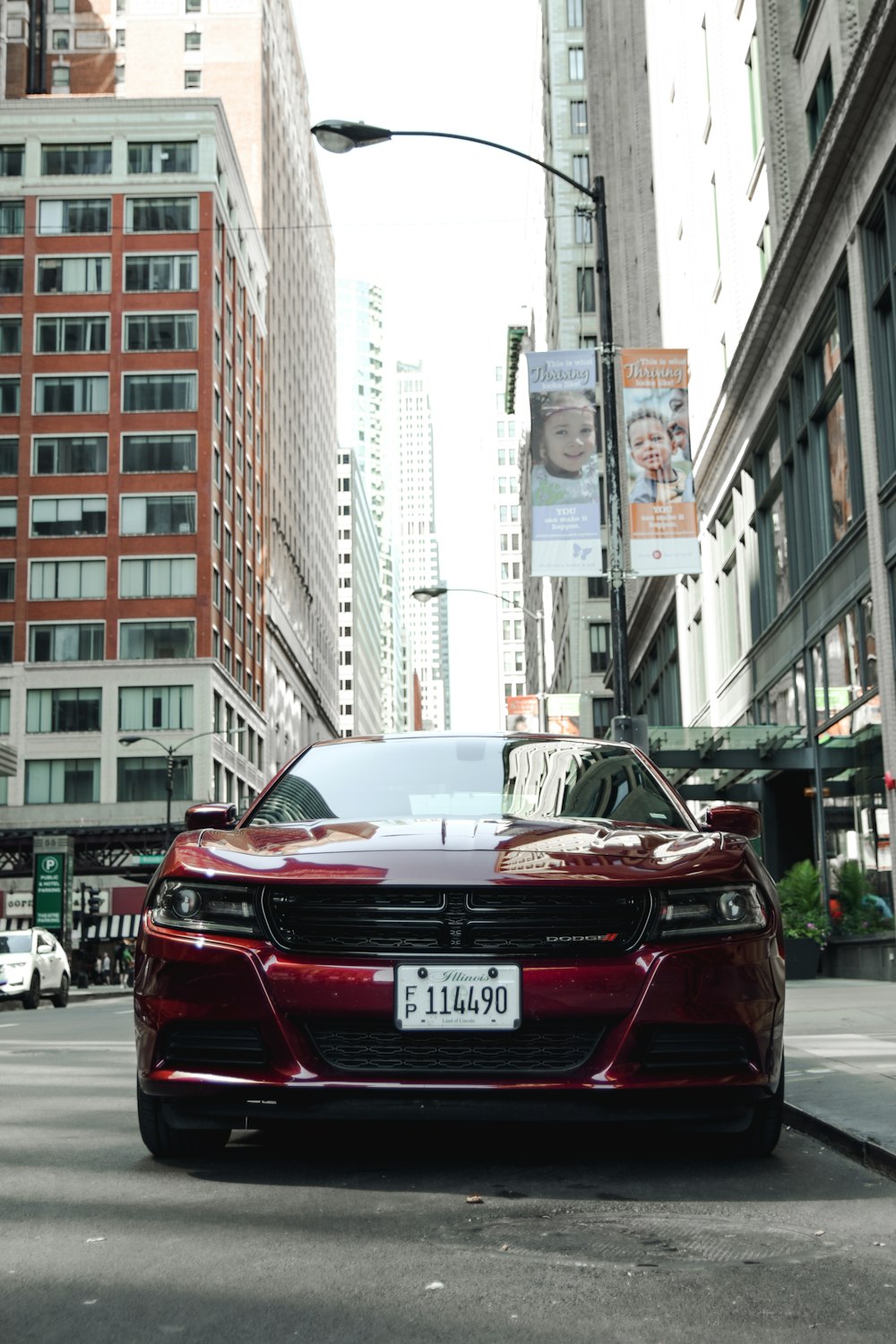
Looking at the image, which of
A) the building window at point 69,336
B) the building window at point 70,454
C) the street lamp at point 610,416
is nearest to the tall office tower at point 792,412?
the street lamp at point 610,416

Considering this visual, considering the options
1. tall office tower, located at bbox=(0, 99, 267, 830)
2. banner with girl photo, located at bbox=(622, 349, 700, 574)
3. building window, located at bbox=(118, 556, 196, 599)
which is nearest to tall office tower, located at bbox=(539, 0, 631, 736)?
tall office tower, located at bbox=(0, 99, 267, 830)

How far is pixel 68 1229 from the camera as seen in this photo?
449 cm

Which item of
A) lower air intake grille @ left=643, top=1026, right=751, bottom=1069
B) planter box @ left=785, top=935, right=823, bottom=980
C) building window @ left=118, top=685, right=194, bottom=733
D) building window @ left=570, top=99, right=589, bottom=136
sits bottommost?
planter box @ left=785, top=935, right=823, bottom=980

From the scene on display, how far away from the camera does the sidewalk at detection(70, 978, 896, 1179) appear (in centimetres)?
582

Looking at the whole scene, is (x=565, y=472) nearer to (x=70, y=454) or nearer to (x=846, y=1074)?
(x=846, y=1074)

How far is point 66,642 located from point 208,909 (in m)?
67.3

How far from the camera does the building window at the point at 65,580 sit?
7062 cm

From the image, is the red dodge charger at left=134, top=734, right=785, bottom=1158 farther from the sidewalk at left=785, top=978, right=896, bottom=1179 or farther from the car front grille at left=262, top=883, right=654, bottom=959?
the sidewalk at left=785, top=978, right=896, bottom=1179

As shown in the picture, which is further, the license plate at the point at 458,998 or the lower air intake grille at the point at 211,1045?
the lower air intake grille at the point at 211,1045

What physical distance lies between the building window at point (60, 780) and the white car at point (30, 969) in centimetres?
4069

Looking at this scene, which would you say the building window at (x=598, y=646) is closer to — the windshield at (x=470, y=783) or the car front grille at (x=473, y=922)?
the windshield at (x=470, y=783)

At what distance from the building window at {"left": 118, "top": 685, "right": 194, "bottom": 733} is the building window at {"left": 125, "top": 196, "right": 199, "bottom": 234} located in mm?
22716

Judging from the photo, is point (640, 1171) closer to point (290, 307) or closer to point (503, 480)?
point (290, 307)

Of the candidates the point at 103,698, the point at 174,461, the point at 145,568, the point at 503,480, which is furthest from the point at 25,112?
the point at 503,480
